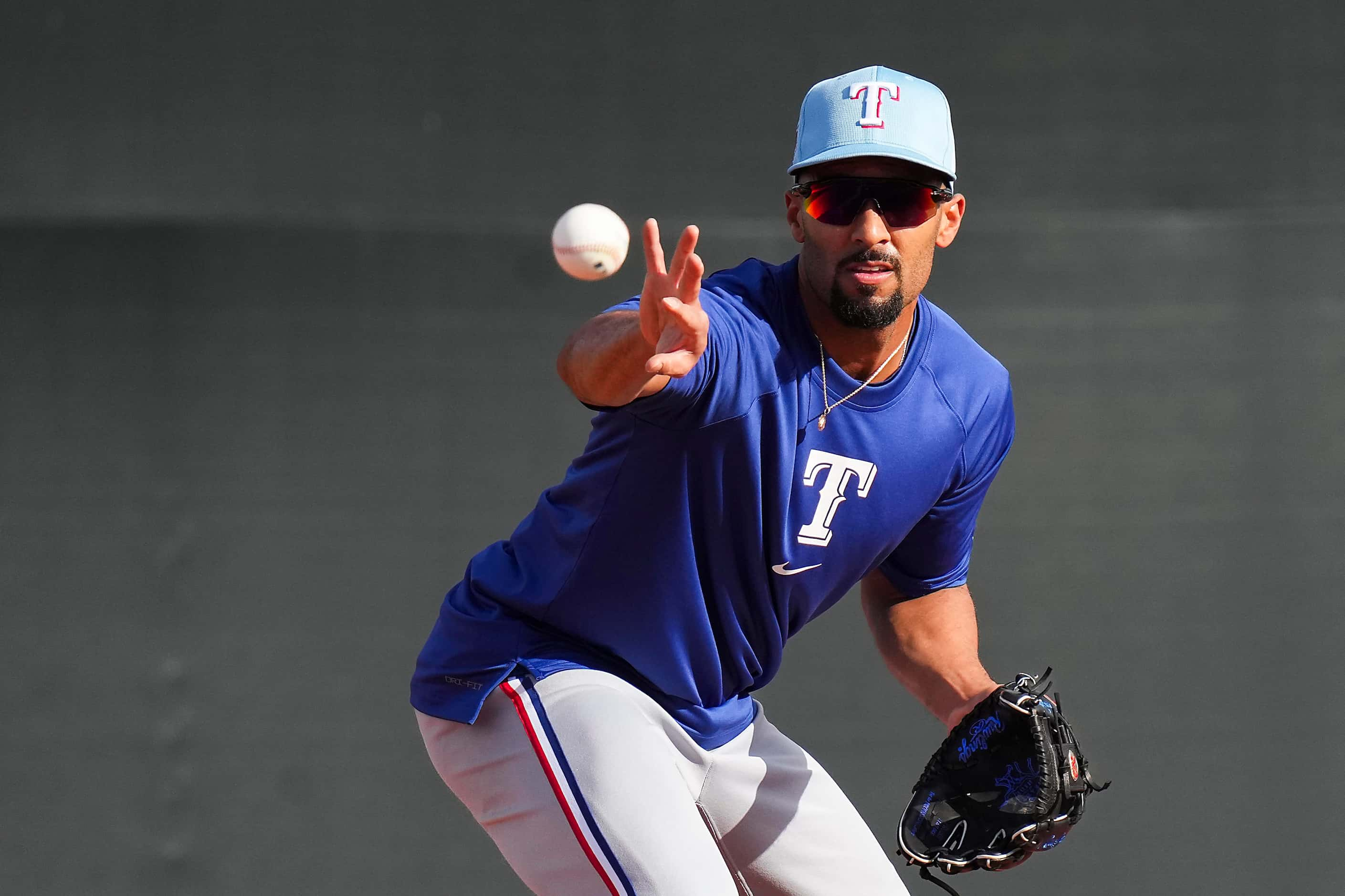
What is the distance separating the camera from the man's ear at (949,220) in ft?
8.91

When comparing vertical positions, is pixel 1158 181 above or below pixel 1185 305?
above

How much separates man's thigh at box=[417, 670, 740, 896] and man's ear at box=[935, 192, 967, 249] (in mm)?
1040

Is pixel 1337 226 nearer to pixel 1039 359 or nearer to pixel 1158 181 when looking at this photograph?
pixel 1158 181

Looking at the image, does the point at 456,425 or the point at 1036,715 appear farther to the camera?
the point at 456,425

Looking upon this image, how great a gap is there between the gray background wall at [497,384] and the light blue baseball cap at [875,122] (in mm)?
1615

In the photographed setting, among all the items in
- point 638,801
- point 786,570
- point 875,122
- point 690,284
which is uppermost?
point 875,122

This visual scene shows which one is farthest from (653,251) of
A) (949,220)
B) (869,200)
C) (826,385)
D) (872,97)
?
(949,220)

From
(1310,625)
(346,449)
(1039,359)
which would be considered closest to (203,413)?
(346,449)

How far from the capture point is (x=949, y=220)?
9.15ft

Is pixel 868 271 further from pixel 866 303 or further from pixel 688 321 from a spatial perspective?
pixel 688 321

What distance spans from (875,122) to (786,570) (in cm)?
79

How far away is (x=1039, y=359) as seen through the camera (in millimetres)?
4328

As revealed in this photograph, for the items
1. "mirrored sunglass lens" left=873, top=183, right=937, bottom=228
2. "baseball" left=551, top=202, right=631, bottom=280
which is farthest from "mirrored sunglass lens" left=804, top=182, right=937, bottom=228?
"baseball" left=551, top=202, right=631, bottom=280

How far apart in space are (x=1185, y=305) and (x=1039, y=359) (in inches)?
18.1
